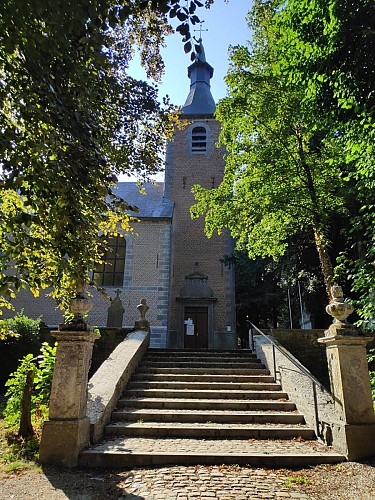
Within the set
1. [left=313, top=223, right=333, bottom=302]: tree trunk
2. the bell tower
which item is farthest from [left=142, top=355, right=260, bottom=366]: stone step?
the bell tower

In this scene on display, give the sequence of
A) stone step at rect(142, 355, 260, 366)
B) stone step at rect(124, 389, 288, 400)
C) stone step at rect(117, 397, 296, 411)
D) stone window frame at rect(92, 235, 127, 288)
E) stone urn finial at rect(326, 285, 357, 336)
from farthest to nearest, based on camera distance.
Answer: stone window frame at rect(92, 235, 127, 288) → stone step at rect(142, 355, 260, 366) → stone step at rect(124, 389, 288, 400) → stone step at rect(117, 397, 296, 411) → stone urn finial at rect(326, 285, 357, 336)

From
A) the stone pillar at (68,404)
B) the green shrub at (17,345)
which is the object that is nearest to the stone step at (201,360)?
the green shrub at (17,345)

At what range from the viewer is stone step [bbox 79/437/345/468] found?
13.7ft

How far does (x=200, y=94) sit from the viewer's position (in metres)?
22.2

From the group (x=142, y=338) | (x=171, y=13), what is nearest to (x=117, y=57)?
(x=171, y=13)

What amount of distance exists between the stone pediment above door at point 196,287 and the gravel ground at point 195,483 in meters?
12.5

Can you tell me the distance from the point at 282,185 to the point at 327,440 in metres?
6.42

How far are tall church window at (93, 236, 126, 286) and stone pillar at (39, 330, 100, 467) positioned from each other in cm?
1053

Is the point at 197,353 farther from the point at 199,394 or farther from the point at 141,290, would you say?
the point at 141,290

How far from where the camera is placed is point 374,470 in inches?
158

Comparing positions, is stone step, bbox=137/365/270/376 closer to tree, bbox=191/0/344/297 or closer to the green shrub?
tree, bbox=191/0/344/297

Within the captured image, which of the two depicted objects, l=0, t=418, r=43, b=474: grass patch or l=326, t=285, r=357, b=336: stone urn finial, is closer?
l=0, t=418, r=43, b=474: grass patch

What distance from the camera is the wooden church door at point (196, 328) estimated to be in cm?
1608

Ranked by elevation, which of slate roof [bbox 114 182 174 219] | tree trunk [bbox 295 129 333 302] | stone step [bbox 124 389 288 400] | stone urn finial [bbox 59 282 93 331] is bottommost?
stone step [bbox 124 389 288 400]
